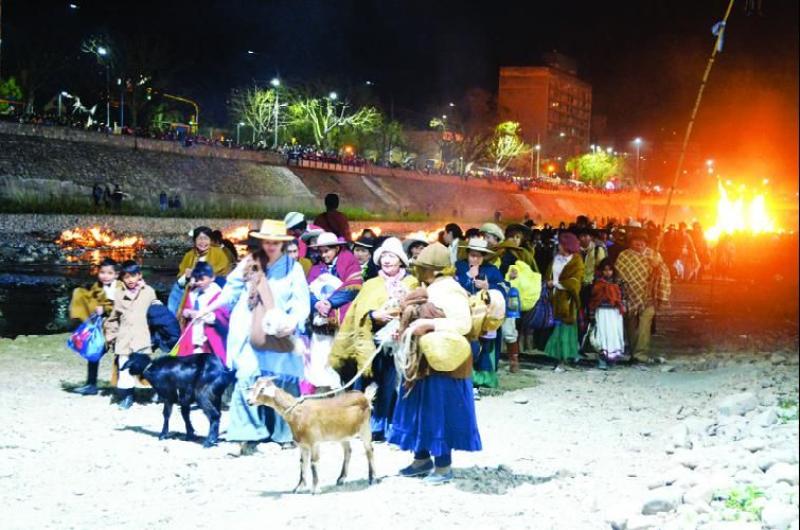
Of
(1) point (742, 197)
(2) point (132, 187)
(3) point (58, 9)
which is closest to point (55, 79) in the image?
(3) point (58, 9)

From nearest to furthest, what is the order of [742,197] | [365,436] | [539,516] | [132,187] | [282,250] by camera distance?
[539,516] < [365,436] < [282,250] < [132,187] < [742,197]

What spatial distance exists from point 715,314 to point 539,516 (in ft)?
49.5

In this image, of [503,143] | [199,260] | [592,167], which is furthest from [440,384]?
[592,167]

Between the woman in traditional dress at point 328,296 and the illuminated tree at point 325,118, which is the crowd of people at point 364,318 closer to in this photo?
the woman in traditional dress at point 328,296

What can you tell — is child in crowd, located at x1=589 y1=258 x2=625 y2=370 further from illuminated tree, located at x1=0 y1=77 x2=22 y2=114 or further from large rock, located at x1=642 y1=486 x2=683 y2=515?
illuminated tree, located at x1=0 y1=77 x2=22 y2=114

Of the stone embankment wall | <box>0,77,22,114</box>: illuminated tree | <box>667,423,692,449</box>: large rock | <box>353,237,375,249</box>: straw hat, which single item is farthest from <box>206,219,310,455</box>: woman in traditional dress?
<box>0,77,22,114</box>: illuminated tree

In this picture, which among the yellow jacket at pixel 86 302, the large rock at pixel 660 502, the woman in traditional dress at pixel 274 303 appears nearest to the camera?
the large rock at pixel 660 502

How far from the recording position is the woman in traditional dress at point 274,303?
277 inches

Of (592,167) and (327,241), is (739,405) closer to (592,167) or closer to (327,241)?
(327,241)

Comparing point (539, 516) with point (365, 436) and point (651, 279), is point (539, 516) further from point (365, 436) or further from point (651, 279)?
point (651, 279)

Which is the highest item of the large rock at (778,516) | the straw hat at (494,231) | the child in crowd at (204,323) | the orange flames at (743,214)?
the orange flames at (743,214)

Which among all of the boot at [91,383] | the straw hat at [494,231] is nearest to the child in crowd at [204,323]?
the boot at [91,383]

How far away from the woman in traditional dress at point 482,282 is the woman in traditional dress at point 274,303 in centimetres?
237

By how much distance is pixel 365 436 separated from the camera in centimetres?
646
